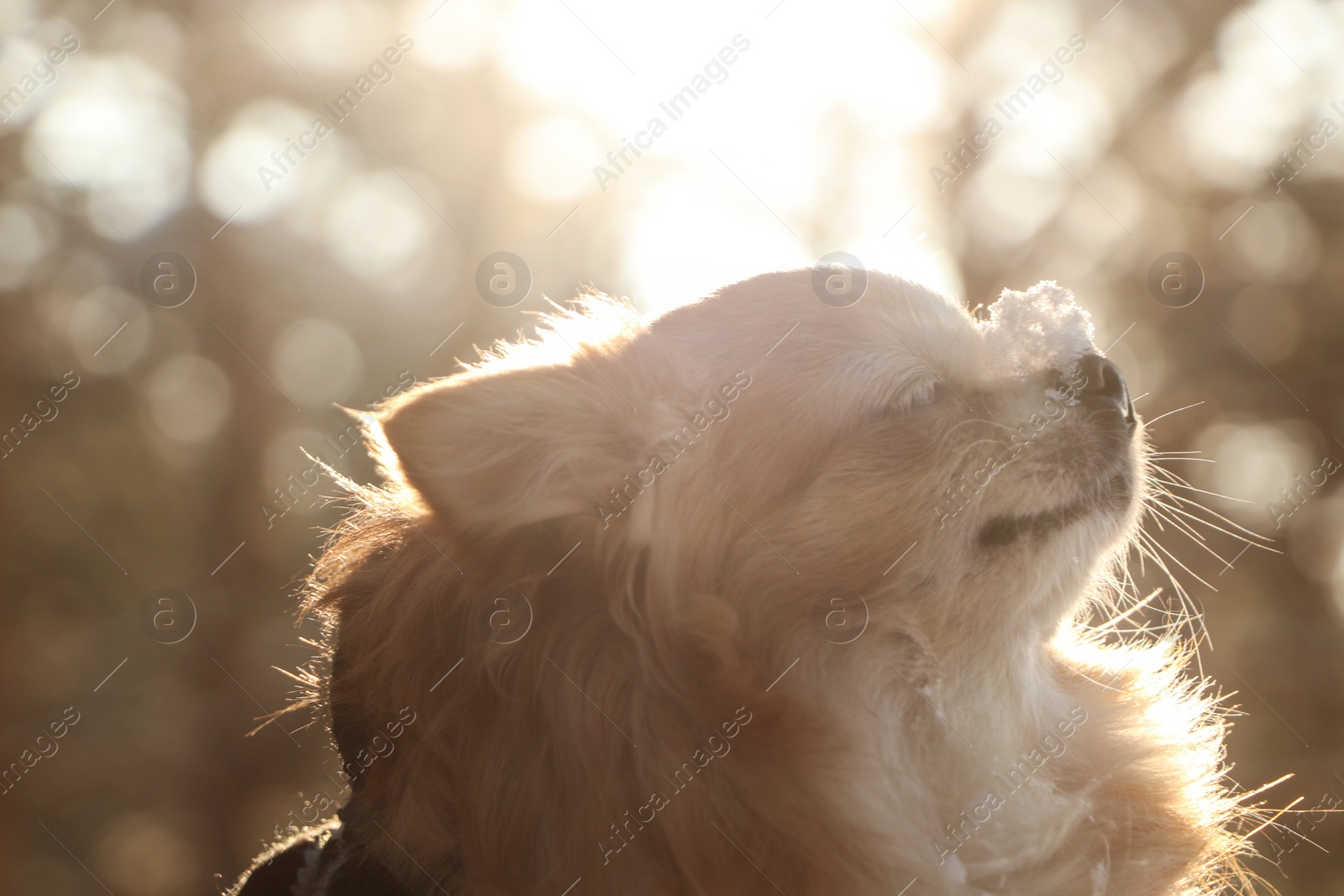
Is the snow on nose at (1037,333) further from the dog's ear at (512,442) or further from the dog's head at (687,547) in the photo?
the dog's ear at (512,442)

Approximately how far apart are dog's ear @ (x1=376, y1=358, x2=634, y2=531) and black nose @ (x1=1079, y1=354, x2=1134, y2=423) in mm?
→ 1437

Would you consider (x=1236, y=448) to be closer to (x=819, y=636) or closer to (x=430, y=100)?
(x=819, y=636)

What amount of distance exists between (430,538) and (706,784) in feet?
3.20

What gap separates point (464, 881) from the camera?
7.31 feet

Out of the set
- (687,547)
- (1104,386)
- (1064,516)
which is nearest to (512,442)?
(687,547)

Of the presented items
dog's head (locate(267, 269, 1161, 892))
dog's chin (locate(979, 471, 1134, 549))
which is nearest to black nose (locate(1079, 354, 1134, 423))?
dog's head (locate(267, 269, 1161, 892))

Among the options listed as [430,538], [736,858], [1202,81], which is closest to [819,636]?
[736,858]

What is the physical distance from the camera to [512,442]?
225 centimetres

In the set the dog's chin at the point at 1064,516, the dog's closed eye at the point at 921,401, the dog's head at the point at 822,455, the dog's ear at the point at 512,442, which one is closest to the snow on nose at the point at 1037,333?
the dog's head at the point at 822,455

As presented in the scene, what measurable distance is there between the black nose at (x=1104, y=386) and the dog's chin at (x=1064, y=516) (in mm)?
218

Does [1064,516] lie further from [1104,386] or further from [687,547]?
[687,547]

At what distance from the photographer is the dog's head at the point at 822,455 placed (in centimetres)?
248

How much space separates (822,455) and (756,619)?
1.74 ft

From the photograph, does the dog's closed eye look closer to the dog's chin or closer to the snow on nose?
the snow on nose
